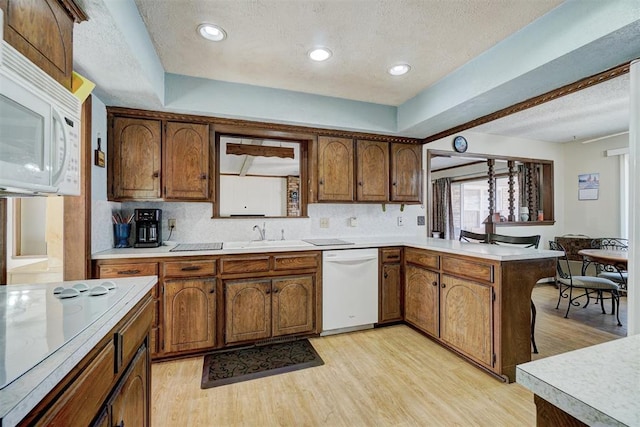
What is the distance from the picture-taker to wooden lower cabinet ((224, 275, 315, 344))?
258 centimetres

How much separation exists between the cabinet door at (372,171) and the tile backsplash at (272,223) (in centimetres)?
30

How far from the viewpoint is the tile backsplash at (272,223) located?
257 centimetres

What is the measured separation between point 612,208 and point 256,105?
5588 millimetres

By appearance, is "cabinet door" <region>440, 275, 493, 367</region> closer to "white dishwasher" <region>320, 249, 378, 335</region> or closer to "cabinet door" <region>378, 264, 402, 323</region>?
"cabinet door" <region>378, 264, 402, 323</region>

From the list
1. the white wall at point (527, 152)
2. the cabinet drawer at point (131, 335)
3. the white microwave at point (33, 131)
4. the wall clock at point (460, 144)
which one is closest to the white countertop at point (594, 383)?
the cabinet drawer at point (131, 335)

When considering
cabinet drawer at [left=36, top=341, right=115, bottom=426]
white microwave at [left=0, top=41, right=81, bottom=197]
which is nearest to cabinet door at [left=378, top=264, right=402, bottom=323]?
cabinet drawer at [left=36, top=341, right=115, bottom=426]

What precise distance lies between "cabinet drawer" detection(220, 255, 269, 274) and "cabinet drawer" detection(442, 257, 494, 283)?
1.60 m

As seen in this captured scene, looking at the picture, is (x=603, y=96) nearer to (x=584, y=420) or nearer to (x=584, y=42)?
(x=584, y=42)

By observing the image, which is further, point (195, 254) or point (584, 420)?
point (195, 254)

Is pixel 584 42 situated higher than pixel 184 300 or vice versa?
pixel 584 42

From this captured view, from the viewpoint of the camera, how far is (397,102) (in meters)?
3.22

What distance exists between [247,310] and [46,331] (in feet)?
6.12

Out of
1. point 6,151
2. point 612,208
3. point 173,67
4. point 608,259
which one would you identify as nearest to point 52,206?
point 173,67

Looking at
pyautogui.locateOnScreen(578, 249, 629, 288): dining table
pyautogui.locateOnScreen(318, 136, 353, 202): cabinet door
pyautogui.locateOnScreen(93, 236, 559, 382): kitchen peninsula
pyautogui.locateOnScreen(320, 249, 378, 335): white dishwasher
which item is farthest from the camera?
pyautogui.locateOnScreen(318, 136, 353, 202): cabinet door
